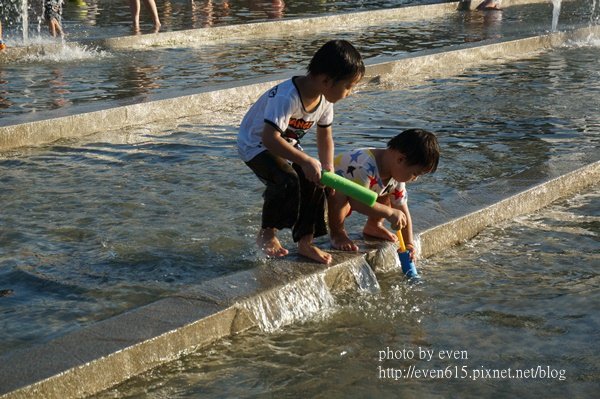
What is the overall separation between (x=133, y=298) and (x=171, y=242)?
2.79ft

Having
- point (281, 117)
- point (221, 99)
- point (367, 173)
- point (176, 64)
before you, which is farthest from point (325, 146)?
point (176, 64)

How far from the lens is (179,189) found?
665 cm

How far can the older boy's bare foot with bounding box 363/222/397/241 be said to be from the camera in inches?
214

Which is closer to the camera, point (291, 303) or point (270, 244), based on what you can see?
point (291, 303)

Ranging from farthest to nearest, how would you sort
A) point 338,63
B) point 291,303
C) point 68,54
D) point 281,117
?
point 68,54 < point 281,117 < point 338,63 < point 291,303

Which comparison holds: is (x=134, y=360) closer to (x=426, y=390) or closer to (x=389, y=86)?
(x=426, y=390)

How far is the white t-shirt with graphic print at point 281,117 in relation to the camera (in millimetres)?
4887

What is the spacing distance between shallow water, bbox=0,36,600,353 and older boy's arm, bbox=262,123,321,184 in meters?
0.59

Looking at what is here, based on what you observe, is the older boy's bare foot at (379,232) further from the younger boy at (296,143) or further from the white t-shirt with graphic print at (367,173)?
the younger boy at (296,143)

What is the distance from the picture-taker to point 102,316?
4430mm

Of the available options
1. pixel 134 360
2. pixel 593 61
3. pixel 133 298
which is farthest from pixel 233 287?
pixel 593 61

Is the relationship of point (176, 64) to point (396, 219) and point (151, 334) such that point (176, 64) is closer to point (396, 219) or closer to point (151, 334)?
point (396, 219)

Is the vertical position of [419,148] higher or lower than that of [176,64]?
higher

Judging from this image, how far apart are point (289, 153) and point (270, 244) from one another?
0.56 meters
